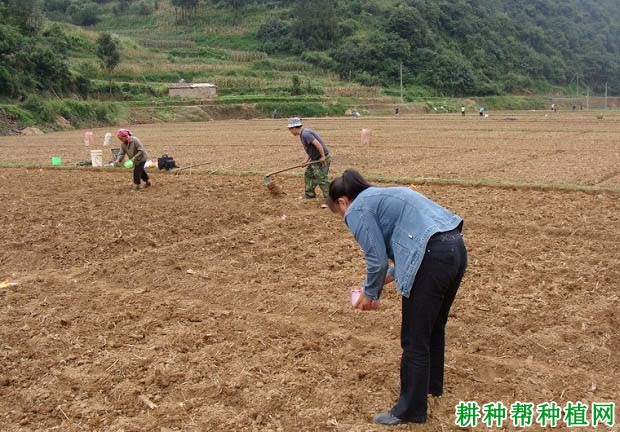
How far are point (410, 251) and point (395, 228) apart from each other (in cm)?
18

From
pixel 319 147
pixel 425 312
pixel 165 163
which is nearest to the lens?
pixel 425 312

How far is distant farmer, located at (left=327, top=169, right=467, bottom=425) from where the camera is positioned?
3654 mm

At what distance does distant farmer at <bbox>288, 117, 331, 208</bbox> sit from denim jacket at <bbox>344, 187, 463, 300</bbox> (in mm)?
7272

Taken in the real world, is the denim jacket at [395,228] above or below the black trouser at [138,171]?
above

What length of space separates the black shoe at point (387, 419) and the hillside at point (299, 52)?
4135 centimetres

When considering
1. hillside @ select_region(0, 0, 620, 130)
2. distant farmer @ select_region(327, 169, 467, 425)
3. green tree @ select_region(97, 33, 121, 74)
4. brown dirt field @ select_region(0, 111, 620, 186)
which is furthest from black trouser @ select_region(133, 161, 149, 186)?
green tree @ select_region(97, 33, 121, 74)

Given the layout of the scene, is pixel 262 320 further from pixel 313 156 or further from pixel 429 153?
pixel 429 153

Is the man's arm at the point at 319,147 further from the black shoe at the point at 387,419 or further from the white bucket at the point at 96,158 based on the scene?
the white bucket at the point at 96,158

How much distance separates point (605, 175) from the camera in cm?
1431

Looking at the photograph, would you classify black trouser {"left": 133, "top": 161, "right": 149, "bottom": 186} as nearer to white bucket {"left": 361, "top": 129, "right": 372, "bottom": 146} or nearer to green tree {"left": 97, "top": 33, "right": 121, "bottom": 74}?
white bucket {"left": 361, "top": 129, "right": 372, "bottom": 146}

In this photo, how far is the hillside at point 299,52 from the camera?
5025cm

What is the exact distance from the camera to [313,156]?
1143 centimetres

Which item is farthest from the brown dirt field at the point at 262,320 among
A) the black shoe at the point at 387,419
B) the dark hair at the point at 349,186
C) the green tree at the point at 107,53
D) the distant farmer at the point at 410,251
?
the green tree at the point at 107,53

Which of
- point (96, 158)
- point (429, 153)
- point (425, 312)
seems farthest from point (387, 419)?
point (429, 153)
